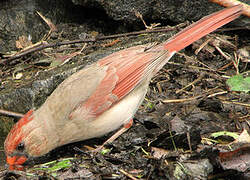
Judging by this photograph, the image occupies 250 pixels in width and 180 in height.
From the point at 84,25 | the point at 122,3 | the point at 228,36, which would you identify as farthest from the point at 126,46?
the point at 228,36

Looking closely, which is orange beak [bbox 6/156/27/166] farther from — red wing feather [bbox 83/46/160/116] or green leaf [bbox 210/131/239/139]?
green leaf [bbox 210/131/239/139]

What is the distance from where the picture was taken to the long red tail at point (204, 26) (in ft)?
16.5

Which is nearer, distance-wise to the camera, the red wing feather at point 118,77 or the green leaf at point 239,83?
the red wing feather at point 118,77

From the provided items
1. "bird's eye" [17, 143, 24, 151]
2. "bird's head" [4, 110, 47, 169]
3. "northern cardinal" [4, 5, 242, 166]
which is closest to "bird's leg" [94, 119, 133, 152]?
"northern cardinal" [4, 5, 242, 166]

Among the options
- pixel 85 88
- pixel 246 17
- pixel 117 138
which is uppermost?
pixel 246 17

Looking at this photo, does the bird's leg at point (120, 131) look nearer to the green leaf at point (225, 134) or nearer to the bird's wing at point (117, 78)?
the bird's wing at point (117, 78)

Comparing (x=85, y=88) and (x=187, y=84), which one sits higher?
(x=85, y=88)

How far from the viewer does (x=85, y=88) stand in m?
4.98

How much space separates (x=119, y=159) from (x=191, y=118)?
1113 mm

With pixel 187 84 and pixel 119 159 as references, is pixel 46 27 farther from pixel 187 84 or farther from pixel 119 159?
pixel 119 159

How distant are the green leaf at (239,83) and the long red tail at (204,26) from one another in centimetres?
74

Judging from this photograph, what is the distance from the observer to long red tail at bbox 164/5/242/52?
502 centimetres

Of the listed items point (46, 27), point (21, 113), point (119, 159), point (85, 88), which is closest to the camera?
point (119, 159)

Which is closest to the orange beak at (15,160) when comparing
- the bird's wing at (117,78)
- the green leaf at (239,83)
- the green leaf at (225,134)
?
the bird's wing at (117,78)
